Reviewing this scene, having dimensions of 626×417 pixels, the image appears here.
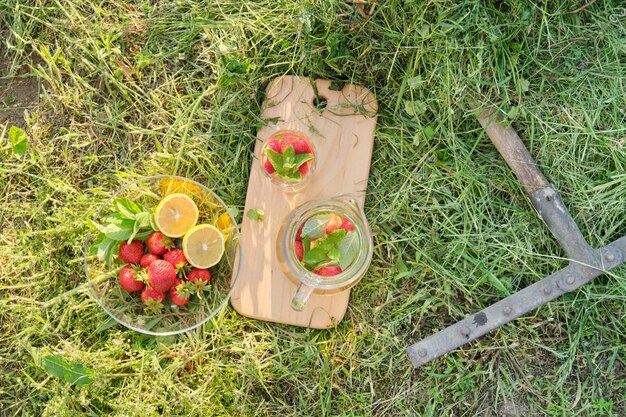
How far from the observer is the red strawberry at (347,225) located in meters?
2.20

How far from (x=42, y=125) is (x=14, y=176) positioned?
0.25 metres

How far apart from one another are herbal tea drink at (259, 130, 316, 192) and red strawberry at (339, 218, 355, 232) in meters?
0.23

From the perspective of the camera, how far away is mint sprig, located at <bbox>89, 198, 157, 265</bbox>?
86.4 inches

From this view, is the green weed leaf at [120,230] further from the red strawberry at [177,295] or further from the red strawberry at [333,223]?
the red strawberry at [333,223]

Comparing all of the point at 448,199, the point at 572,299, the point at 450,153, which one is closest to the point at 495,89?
the point at 450,153

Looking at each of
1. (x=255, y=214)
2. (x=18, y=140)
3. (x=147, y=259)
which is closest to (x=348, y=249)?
(x=255, y=214)

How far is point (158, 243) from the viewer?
2.21m

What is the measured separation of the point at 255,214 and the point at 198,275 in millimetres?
327

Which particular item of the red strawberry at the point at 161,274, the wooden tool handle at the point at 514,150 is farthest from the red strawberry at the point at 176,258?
the wooden tool handle at the point at 514,150

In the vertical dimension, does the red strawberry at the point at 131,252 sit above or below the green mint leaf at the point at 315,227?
below

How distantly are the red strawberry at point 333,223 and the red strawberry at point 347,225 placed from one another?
0.4 inches

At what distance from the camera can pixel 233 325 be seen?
2.41 metres

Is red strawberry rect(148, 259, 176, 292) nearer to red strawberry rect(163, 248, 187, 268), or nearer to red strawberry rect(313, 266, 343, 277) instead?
red strawberry rect(163, 248, 187, 268)

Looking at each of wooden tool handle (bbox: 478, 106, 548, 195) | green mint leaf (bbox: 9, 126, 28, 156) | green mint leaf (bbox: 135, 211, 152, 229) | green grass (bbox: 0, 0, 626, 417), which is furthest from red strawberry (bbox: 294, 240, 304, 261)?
green mint leaf (bbox: 9, 126, 28, 156)
